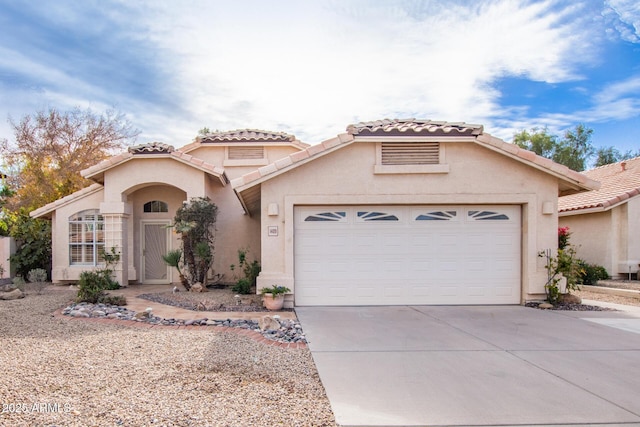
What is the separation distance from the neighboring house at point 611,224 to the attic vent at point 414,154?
849cm

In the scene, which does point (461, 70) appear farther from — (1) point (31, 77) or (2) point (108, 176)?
(1) point (31, 77)

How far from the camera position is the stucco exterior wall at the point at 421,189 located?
1057cm

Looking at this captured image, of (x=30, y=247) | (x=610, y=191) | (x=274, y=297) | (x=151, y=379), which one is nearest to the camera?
(x=151, y=379)

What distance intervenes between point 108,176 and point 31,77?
591 centimetres

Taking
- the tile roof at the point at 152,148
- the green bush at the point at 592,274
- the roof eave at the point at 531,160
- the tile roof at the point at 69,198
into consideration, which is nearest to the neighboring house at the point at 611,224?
the green bush at the point at 592,274

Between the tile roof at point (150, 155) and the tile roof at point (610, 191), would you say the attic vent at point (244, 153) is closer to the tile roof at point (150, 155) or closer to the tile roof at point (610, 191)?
the tile roof at point (150, 155)

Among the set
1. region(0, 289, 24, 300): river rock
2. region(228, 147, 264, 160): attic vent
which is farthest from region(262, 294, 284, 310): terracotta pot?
region(228, 147, 264, 160): attic vent

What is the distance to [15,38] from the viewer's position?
11891 mm

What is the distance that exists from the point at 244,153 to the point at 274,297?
7.80 metres

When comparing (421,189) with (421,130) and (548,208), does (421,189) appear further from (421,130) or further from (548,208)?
(548,208)

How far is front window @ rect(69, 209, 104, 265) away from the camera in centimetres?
1470

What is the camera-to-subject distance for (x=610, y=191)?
16.7 meters

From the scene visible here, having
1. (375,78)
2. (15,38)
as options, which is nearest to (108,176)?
(15,38)

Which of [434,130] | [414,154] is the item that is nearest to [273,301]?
[414,154]
